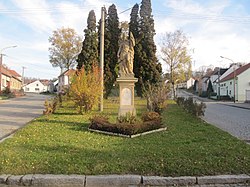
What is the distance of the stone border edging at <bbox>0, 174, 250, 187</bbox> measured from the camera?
5.27 metres

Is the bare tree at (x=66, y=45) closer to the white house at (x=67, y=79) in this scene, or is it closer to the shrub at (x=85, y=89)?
the white house at (x=67, y=79)

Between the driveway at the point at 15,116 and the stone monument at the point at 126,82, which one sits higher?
the stone monument at the point at 126,82

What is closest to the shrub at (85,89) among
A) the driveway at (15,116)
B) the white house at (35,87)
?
the driveway at (15,116)

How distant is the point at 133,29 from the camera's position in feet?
133

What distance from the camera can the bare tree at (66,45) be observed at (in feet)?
A: 193

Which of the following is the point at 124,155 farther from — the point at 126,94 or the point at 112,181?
the point at 126,94

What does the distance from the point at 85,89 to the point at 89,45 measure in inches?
878

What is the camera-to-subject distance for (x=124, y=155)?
22.5ft

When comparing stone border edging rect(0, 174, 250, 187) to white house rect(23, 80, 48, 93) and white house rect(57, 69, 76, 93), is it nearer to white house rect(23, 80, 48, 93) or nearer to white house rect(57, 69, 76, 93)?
white house rect(57, 69, 76, 93)

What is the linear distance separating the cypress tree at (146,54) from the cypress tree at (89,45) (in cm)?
604

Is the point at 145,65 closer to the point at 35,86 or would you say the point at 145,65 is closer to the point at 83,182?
the point at 83,182

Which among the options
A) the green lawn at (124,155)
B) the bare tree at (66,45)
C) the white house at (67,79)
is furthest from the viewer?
the bare tree at (66,45)

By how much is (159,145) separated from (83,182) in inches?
135

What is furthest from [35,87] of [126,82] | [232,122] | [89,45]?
[232,122]
